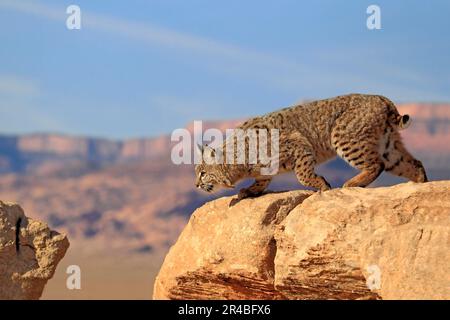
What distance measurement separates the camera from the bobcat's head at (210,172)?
16922mm

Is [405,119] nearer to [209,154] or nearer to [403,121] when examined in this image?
[403,121]

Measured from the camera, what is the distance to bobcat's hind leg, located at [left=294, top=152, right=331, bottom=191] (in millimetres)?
15820

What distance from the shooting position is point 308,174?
15.9 m

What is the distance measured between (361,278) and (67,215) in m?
88.3

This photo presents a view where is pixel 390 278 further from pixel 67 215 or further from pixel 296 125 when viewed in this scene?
pixel 67 215

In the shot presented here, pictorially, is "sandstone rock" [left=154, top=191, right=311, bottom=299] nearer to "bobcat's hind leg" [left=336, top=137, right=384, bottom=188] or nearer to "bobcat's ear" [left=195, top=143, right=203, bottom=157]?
"bobcat's hind leg" [left=336, top=137, right=384, bottom=188]

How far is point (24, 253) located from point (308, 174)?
495cm

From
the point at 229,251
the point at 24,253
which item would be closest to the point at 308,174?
the point at 229,251

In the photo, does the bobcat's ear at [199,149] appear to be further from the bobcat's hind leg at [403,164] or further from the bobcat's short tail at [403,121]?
the bobcat's short tail at [403,121]

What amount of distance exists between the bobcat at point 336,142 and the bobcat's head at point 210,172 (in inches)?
0.7
